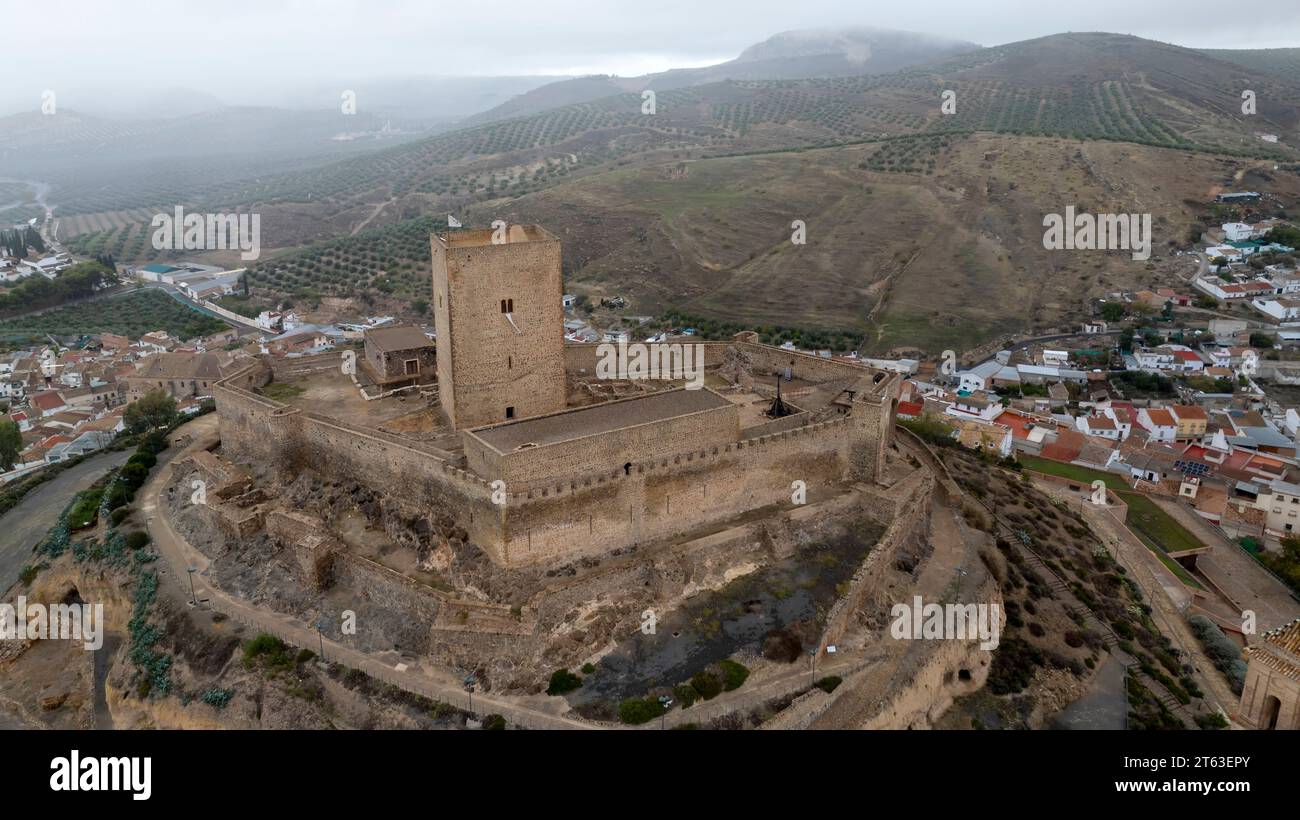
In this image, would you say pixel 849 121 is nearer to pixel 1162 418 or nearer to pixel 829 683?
pixel 1162 418

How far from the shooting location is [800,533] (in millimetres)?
22672

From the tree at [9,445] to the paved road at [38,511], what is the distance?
167 inches

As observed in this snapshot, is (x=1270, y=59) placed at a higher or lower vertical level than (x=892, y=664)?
higher

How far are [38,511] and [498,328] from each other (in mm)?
24131

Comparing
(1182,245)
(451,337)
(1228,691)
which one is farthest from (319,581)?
(1182,245)

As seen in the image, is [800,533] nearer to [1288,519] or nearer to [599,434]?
[599,434]

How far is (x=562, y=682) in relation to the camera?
17.9 meters

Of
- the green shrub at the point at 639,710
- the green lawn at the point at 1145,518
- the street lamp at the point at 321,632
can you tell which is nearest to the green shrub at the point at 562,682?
the green shrub at the point at 639,710

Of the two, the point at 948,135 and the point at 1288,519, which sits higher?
the point at 948,135

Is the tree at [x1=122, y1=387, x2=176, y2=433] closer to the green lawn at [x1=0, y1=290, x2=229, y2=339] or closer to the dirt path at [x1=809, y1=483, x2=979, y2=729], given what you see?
the green lawn at [x1=0, y1=290, x2=229, y2=339]

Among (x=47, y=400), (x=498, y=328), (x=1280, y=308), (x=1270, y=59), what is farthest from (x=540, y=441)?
(x=1270, y=59)

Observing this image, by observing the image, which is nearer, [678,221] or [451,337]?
[451,337]

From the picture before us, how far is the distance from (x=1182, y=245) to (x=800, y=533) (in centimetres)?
6036

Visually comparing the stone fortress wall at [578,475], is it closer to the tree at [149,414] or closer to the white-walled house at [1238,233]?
the tree at [149,414]
